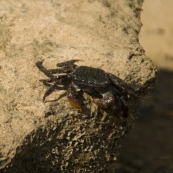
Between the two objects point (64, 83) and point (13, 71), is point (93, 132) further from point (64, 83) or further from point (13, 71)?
point (13, 71)

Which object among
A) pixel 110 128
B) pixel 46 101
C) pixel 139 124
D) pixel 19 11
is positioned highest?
pixel 19 11

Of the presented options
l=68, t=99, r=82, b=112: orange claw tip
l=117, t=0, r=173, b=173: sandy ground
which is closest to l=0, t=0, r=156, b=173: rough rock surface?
l=68, t=99, r=82, b=112: orange claw tip

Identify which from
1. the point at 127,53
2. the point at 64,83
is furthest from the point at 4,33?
the point at 127,53

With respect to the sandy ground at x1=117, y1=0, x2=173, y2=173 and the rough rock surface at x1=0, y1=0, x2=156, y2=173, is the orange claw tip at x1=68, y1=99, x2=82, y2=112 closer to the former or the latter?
the rough rock surface at x1=0, y1=0, x2=156, y2=173

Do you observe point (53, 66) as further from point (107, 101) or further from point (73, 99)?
point (107, 101)

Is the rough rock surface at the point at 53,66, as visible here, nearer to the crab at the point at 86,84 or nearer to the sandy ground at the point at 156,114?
the crab at the point at 86,84

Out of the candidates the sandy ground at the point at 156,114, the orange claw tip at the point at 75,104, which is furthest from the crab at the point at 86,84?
the sandy ground at the point at 156,114
